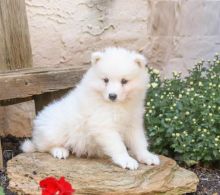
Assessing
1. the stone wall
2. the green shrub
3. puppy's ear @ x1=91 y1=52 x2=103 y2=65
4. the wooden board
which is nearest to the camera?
puppy's ear @ x1=91 y1=52 x2=103 y2=65

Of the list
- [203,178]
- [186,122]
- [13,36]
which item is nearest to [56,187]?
[203,178]

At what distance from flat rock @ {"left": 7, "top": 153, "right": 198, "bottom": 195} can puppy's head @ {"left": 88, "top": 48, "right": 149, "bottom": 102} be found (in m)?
0.49

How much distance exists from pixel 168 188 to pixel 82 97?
86 cm

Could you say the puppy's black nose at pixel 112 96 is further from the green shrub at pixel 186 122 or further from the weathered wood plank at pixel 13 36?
the weathered wood plank at pixel 13 36

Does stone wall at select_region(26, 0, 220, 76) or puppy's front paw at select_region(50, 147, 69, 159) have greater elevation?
stone wall at select_region(26, 0, 220, 76)

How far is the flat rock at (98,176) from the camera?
10.6ft

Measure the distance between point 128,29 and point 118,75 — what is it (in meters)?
2.13

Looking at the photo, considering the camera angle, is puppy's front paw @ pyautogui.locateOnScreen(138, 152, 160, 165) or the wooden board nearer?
puppy's front paw @ pyautogui.locateOnScreen(138, 152, 160, 165)

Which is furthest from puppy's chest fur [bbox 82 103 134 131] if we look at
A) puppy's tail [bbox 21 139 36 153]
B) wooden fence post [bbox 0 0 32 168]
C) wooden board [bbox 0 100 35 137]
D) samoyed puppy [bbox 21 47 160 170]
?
wooden board [bbox 0 100 35 137]

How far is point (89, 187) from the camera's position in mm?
3223

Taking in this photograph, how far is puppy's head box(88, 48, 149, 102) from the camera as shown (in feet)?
11.0

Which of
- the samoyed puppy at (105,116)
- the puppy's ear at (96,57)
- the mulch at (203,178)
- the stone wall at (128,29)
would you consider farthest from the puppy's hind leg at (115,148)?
the stone wall at (128,29)

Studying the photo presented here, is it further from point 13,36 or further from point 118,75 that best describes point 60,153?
point 13,36

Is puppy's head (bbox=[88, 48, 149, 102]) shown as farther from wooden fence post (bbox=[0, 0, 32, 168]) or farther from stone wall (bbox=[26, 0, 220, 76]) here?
stone wall (bbox=[26, 0, 220, 76])
